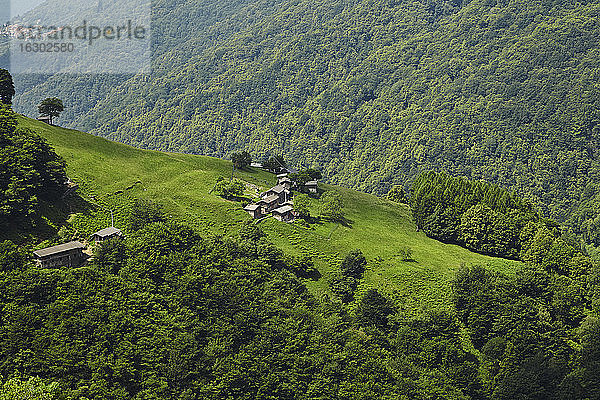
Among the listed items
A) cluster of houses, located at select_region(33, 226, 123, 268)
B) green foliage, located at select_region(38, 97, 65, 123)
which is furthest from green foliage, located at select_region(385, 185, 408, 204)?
cluster of houses, located at select_region(33, 226, 123, 268)

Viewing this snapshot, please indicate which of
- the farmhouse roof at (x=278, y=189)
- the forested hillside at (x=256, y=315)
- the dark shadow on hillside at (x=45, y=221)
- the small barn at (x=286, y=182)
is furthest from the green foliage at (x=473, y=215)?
the dark shadow on hillside at (x=45, y=221)

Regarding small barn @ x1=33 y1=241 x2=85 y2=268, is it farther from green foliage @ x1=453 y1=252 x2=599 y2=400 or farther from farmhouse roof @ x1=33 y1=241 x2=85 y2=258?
green foliage @ x1=453 y1=252 x2=599 y2=400

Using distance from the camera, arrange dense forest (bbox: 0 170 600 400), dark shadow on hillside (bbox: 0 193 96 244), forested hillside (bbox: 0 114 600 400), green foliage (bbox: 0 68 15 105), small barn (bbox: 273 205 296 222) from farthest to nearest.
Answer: small barn (bbox: 273 205 296 222), green foliage (bbox: 0 68 15 105), dark shadow on hillside (bbox: 0 193 96 244), forested hillside (bbox: 0 114 600 400), dense forest (bbox: 0 170 600 400)

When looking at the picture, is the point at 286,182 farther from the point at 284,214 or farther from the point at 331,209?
the point at 284,214

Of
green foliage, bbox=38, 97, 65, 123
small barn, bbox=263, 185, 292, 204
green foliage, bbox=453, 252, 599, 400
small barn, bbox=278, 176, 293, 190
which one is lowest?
green foliage, bbox=453, 252, 599, 400

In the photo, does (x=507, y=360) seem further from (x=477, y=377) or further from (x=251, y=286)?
(x=251, y=286)

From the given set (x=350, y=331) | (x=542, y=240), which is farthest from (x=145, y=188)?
(x=542, y=240)

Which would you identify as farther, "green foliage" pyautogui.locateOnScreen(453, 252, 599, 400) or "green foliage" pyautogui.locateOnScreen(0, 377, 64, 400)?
"green foliage" pyautogui.locateOnScreen(453, 252, 599, 400)
